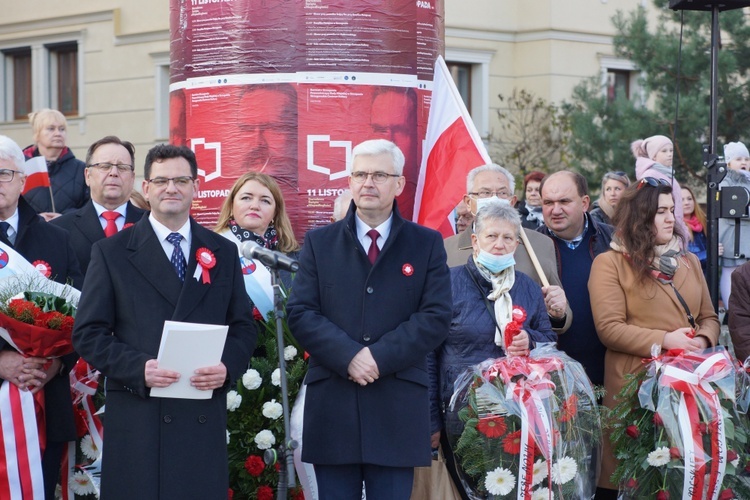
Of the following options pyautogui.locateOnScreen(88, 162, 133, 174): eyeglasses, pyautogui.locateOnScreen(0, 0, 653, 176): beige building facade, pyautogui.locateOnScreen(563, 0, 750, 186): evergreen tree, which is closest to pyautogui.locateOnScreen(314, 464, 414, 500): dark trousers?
pyautogui.locateOnScreen(88, 162, 133, 174): eyeglasses

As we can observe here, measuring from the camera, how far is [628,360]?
6738mm

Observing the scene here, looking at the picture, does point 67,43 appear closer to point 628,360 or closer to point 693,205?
point 693,205

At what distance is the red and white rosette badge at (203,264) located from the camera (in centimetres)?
534

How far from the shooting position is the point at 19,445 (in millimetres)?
5766

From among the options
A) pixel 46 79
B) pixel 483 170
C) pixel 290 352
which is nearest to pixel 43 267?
pixel 290 352

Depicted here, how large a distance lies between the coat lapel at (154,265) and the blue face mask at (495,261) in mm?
1625

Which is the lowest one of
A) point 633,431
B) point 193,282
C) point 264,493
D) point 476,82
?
point 264,493

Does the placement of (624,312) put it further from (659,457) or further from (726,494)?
(726,494)

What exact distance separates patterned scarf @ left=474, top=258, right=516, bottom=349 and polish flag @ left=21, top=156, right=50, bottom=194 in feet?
10.8

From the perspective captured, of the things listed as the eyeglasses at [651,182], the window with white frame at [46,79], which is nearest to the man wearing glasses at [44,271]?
the eyeglasses at [651,182]

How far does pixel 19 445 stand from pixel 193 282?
124 cm

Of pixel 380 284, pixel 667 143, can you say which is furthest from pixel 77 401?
pixel 667 143

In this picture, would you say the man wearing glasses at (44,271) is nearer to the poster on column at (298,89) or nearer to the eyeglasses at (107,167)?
the eyeglasses at (107,167)

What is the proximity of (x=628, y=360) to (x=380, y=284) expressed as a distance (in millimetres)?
1854
